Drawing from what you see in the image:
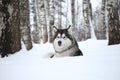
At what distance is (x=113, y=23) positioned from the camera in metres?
8.26

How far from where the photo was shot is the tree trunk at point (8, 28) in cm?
496

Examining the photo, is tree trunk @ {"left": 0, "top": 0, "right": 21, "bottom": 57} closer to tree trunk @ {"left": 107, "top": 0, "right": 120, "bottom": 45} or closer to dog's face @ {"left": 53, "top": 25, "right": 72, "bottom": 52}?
dog's face @ {"left": 53, "top": 25, "right": 72, "bottom": 52}

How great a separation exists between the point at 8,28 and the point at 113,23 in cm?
445

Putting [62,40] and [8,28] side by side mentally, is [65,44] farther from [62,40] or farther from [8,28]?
[8,28]

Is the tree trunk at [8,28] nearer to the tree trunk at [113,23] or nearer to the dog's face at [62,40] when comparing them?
the dog's face at [62,40]

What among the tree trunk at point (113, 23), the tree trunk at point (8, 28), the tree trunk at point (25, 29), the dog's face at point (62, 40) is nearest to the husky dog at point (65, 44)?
the dog's face at point (62, 40)

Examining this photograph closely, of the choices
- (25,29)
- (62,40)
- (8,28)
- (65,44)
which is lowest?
(65,44)

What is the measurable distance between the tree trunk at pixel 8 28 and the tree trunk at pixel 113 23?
4.05m

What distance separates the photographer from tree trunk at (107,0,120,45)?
812cm

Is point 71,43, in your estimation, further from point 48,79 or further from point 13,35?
point 48,79

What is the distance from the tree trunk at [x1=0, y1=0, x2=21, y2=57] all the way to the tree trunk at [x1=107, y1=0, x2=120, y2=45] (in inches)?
159

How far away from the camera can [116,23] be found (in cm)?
826

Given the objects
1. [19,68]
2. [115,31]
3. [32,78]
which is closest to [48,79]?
[32,78]

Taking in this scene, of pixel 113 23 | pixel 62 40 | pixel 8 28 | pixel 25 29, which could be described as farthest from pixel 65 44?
pixel 25 29
